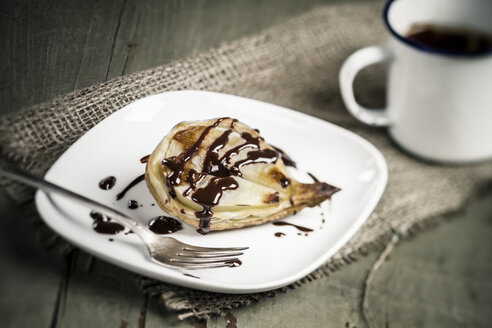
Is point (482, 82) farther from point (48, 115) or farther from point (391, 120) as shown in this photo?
point (48, 115)

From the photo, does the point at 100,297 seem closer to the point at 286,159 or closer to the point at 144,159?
the point at 144,159

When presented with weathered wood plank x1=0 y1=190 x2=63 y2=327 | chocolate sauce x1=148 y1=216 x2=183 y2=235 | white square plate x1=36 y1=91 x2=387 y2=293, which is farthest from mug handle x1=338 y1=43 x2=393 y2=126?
weathered wood plank x1=0 y1=190 x2=63 y2=327

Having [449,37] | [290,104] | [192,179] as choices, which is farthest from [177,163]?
[449,37]

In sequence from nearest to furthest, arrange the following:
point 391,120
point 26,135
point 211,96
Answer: point 26,135 → point 211,96 → point 391,120

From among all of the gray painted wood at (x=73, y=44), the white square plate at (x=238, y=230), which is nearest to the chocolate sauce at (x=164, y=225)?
the white square plate at (x=238, y=230)

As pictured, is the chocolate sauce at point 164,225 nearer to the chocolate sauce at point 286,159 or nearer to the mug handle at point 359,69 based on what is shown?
the chocolate sauce at point 286,159

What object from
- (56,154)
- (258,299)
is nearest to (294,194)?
(258,299)
